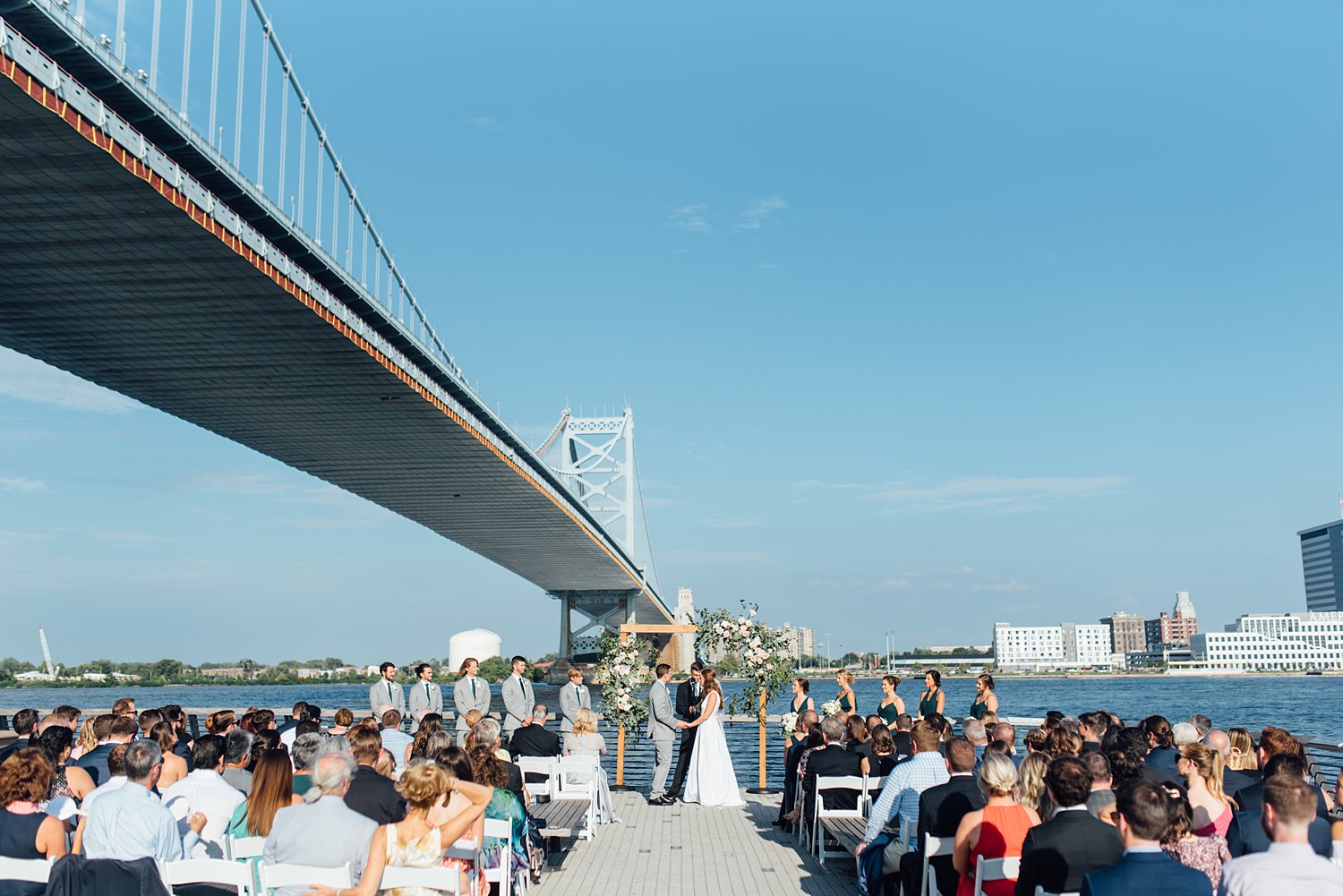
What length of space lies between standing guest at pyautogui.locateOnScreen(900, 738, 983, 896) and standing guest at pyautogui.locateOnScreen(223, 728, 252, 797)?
366 centimetres

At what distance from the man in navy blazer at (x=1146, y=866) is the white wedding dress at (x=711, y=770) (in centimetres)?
713

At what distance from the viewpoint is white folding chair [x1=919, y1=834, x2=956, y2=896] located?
17.7 ft

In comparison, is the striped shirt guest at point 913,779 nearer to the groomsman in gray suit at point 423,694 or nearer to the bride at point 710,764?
the bride at point 710,764

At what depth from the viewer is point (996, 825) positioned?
194 inches

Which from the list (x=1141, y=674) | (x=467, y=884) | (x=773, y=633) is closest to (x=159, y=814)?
(x=467, y=884)

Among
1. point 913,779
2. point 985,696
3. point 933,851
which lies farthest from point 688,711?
point 933,851

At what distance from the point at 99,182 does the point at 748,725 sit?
1240 centimetres

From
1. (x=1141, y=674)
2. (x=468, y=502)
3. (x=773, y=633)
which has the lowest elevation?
(x=1141, y=674)

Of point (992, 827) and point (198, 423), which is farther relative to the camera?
point (198, 423)

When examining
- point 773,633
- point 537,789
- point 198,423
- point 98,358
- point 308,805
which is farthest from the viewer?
point 198,423

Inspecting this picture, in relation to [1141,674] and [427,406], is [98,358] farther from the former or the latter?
[1141,674]

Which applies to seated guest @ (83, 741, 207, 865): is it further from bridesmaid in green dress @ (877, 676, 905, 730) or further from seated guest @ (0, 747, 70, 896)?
bridesmaid in green dress @ (877, 676, 905, 730)

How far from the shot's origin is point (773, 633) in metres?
13.5

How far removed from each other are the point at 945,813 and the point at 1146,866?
1.78 m
